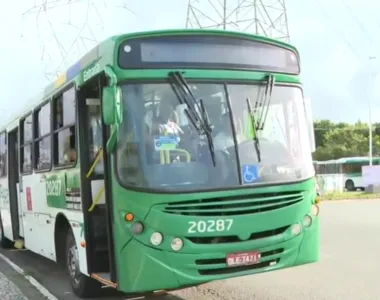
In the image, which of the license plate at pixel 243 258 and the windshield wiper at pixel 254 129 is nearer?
the license plate at pixel 243 258

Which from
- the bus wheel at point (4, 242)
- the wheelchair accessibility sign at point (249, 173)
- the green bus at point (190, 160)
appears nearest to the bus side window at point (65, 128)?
the green bus at point (190, 160)

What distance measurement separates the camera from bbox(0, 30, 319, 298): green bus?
594 cm

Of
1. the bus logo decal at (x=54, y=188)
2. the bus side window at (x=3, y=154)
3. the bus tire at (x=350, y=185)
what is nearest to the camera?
the bus logo decal at (x=54, y=188)

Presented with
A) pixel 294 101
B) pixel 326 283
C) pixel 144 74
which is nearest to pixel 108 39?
pixel 144 74

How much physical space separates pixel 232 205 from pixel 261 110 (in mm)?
1160

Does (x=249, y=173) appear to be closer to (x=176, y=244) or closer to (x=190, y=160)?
(x=190, y=160)

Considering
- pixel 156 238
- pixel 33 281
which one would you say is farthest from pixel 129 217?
pixel 33 281

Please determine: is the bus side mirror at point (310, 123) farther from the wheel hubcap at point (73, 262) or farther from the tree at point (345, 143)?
the tree at point (345, 143)

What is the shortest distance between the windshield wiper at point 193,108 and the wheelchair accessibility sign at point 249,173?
0.34 meters

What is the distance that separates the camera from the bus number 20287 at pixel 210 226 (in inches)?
233

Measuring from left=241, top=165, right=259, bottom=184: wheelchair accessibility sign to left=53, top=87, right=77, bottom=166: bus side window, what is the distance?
2274mm

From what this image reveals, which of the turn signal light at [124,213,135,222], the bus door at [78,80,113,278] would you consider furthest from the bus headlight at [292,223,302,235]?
the bus door at [78,80,113,278]

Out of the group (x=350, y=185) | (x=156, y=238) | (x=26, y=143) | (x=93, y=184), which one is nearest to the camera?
(x=156, y=238)

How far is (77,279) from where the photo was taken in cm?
774
